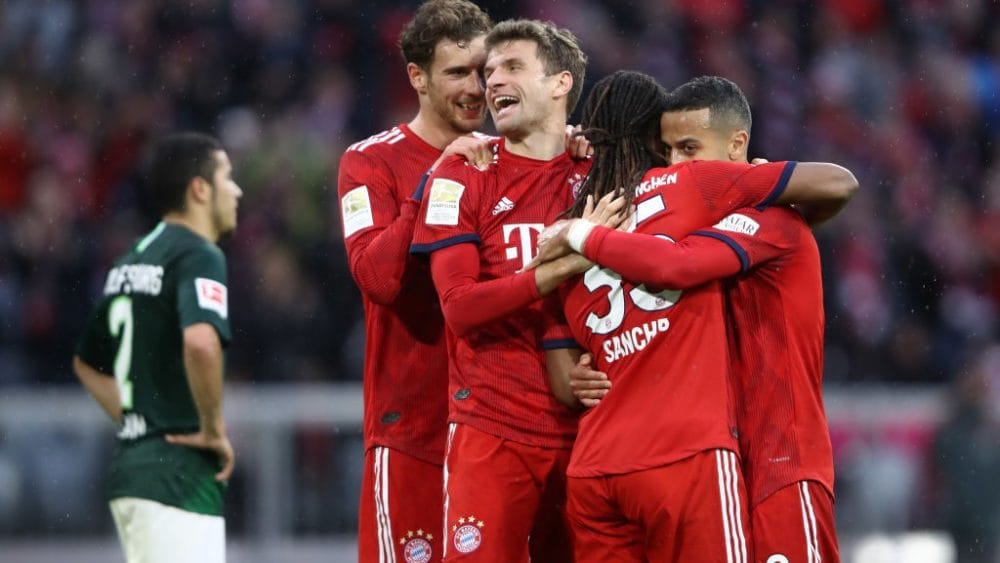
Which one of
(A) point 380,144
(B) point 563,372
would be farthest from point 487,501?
(A) point 380,144

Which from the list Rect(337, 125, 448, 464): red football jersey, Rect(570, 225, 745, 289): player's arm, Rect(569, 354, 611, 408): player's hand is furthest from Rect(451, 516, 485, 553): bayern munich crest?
Rect(570, 225, 745, 289): player's arm

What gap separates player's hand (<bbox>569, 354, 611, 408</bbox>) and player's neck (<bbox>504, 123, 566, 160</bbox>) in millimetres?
765

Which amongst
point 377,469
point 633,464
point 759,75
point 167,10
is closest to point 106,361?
point 377,469

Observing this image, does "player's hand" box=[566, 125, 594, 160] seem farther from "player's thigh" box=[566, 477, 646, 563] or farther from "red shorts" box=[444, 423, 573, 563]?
"player's thigh" box=[566, 477, 646, 563]

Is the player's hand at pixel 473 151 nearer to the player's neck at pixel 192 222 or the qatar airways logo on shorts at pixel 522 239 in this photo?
the qatar airways logo on shorts at pixel 522 239

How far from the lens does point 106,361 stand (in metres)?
6.71

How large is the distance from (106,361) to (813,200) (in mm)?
3499

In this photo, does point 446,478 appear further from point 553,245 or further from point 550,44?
point 550,44

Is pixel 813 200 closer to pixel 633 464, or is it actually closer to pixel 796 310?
pixel 796 310

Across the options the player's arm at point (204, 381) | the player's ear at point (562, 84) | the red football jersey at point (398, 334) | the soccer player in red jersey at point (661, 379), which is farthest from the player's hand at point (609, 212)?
the player's arm at point (204, 381)

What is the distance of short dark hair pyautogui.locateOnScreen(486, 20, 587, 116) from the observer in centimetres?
507

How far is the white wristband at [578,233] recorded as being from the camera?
14.9 feet

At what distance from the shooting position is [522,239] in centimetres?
493

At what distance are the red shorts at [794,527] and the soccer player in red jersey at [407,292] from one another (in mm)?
1345
